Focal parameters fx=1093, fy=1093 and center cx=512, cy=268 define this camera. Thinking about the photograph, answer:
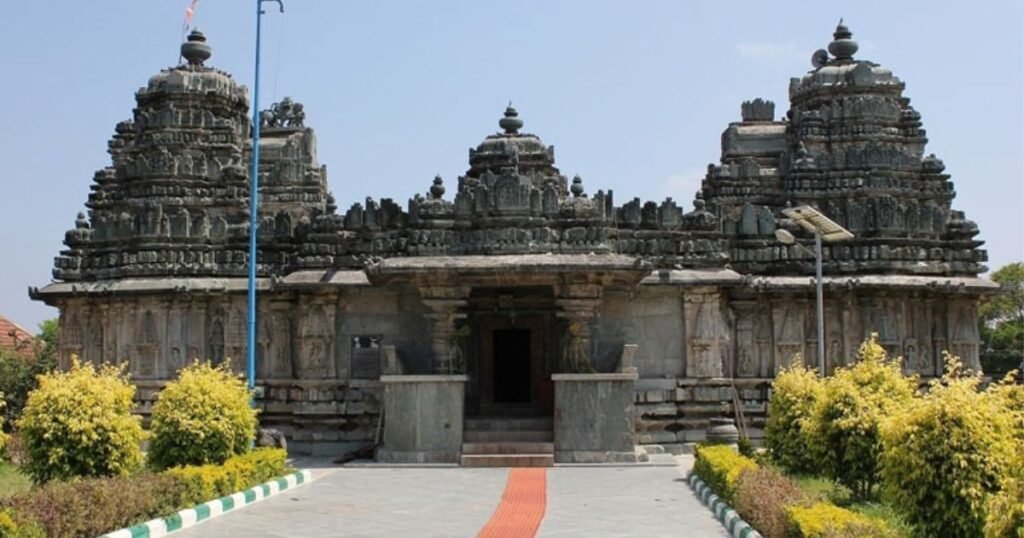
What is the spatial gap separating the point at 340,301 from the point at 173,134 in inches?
352

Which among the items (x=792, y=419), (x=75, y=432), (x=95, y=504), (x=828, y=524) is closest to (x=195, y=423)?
(x=75, y=432)

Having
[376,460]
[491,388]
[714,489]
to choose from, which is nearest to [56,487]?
[714,489]

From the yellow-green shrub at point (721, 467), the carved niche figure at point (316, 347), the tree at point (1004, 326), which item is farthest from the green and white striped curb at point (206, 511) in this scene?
the tree at point (1004, 326)

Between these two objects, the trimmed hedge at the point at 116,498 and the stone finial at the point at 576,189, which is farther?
the stone finial at the point at 576,189

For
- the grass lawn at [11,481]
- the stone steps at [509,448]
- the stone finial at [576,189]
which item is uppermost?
the stone finial at [576,189]

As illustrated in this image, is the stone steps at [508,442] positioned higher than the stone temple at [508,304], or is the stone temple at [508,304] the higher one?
the stone temple at [508,304]

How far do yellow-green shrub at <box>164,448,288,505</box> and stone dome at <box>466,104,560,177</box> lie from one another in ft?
33.7

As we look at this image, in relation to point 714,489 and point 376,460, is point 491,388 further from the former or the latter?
point 714,489

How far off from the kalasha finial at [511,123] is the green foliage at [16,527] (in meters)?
18.1

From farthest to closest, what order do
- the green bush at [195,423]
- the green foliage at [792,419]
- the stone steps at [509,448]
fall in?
the stone steps at [509,448] → the green foliage at [792,419] → the green bush at [195,423]

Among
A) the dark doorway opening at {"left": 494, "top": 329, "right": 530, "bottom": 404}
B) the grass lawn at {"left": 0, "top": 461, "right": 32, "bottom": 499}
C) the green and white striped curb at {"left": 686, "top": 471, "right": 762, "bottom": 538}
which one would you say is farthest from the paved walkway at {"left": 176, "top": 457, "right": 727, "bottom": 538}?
the dark doorway opening at {"left": 494, "top": 329, "right": 530, "bottom": 404}

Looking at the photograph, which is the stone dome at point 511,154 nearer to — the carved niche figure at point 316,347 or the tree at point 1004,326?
the carved niche figure at point 316,347

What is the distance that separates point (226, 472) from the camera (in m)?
15.0

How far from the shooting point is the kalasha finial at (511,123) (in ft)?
87.8
